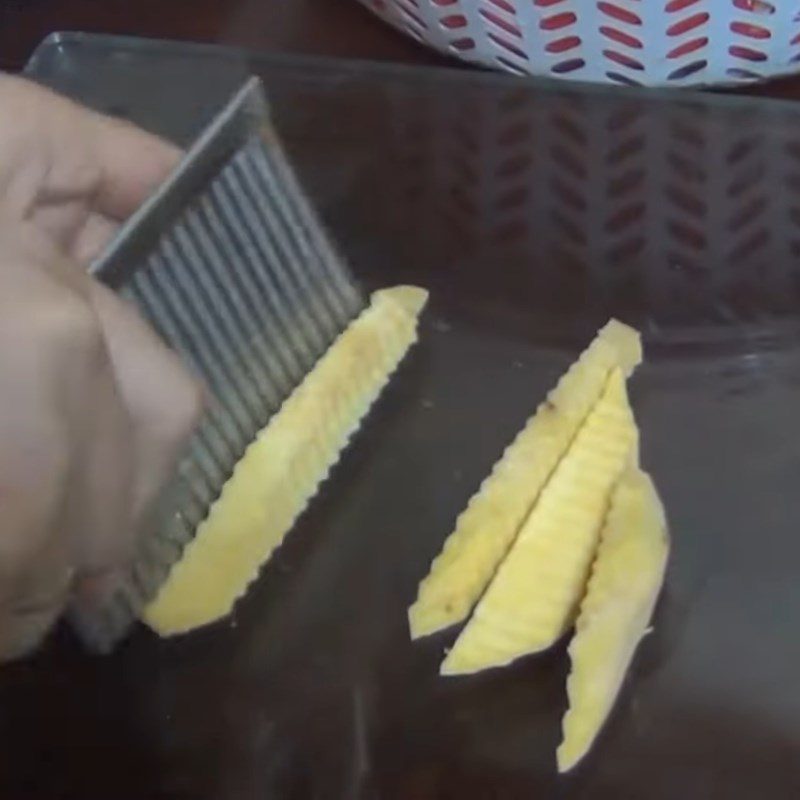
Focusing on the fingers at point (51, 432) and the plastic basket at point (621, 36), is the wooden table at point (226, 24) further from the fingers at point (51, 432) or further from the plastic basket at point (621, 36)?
the fingers at point (51, 432)

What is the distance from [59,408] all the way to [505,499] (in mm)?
228

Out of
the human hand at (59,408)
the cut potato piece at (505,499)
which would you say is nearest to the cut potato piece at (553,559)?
the cut potato piece at (505,499)

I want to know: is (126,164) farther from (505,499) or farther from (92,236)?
(505,499)

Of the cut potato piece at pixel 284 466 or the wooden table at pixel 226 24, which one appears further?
the wooden table at pixel 226 24

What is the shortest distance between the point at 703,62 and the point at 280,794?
0.33 metres

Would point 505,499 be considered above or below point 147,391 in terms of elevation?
below

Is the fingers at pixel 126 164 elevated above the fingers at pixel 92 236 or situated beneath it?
elevated above

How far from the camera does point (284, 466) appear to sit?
62 centimetres

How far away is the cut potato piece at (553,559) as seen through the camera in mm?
580

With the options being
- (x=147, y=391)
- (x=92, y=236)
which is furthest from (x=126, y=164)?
(x=147, y=391)

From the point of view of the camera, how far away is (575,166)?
72cm

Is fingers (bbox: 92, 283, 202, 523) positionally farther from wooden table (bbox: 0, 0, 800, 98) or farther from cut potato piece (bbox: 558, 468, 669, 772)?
wooden table (bbox: 0, 0, 800, 98)

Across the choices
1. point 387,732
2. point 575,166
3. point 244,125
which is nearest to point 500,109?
point 575,166

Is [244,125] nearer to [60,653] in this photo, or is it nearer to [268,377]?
[268,377]
